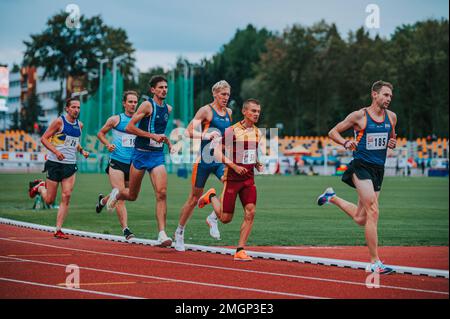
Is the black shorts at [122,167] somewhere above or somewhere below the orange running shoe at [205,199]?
above

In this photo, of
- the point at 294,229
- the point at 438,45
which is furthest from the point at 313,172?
the point at 294,229

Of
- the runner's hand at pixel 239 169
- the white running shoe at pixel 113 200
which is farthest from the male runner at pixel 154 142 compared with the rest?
the runner's hand at pixel 239 169

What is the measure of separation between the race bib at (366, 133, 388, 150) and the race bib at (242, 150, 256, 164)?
1834 mm

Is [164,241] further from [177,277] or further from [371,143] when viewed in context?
[371,143]

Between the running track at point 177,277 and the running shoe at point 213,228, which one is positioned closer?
the running track at point 177,277

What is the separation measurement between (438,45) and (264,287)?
259ft

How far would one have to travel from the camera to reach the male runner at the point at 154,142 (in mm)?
13335

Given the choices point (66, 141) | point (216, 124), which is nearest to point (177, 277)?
point (216, 124)

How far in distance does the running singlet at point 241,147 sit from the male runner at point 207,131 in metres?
→ 0.70

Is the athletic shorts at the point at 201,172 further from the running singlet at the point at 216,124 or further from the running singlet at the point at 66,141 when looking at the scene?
the running singlet at the point at 66,141

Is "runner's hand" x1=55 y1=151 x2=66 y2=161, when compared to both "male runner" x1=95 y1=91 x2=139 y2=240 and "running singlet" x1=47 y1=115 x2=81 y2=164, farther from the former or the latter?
"male runner" x1=95 y1=91 x2=139 y2=240

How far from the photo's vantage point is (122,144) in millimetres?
15430

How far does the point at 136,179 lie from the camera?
13.9 metres

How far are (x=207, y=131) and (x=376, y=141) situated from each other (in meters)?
3.29
